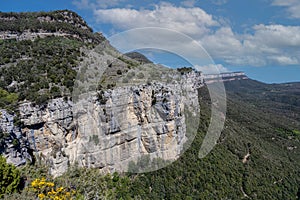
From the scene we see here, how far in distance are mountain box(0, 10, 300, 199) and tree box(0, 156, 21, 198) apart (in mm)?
143

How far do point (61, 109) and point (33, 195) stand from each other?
399 inches

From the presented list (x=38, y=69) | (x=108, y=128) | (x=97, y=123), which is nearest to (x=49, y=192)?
(x=97, y=123)

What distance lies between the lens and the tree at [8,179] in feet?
47.1

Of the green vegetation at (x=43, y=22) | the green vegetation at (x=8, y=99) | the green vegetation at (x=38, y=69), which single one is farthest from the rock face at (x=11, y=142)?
the green vegetation at (x=43, y=22)

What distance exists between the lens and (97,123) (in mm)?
22828

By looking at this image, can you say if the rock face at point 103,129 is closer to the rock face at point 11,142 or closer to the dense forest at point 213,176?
the rock face at point 11,142

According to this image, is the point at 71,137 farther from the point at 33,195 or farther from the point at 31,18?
the point at 31,18

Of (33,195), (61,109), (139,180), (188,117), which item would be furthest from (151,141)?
(33,195)

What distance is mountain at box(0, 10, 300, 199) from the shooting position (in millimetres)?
19578

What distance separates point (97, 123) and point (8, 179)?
9240mm

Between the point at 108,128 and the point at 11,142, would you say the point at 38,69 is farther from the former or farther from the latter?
the point at 108,128

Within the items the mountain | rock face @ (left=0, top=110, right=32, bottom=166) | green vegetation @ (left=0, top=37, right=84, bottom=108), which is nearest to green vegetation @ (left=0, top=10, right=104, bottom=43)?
the mountain

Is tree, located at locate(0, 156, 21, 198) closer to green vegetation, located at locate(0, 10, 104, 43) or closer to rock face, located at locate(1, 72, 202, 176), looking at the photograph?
rock face, located at locate(1, 72, 202, 176)

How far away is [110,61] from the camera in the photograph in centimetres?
2700
